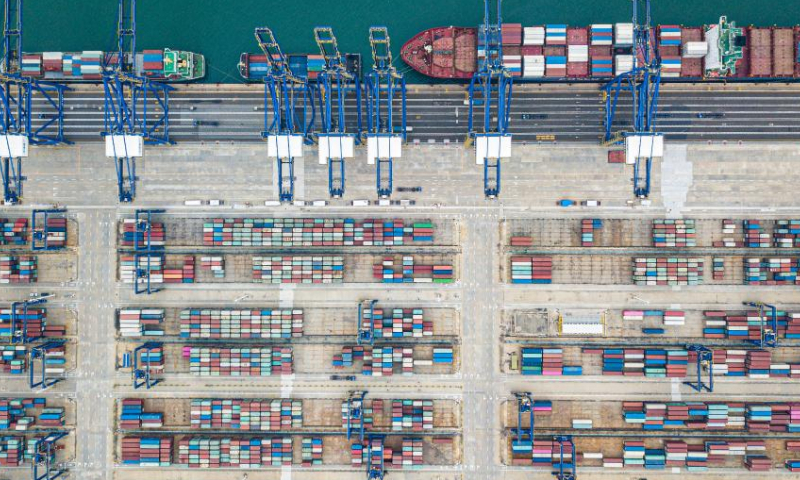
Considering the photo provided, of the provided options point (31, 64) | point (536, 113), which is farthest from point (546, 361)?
point (31, 64)

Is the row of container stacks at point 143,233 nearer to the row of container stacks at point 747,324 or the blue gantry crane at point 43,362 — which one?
the blue gantry crane at point 43,362

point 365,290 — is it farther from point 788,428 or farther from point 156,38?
point 788,428

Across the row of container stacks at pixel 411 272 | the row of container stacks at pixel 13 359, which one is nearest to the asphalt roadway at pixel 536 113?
the row of container stacks at pixel 411 272

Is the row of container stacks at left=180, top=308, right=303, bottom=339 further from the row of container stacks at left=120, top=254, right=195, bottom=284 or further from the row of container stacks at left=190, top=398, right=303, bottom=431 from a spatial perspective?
the row of container stacks at left=190, top=398, right=303, bottom=431

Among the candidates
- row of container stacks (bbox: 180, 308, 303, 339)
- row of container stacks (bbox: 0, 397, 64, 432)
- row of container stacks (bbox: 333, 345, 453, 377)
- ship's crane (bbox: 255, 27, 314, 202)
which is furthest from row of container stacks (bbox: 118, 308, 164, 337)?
row of container stacks (bbox: 333, 345, 453, 377)

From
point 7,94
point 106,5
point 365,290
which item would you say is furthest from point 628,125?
point 7,94
